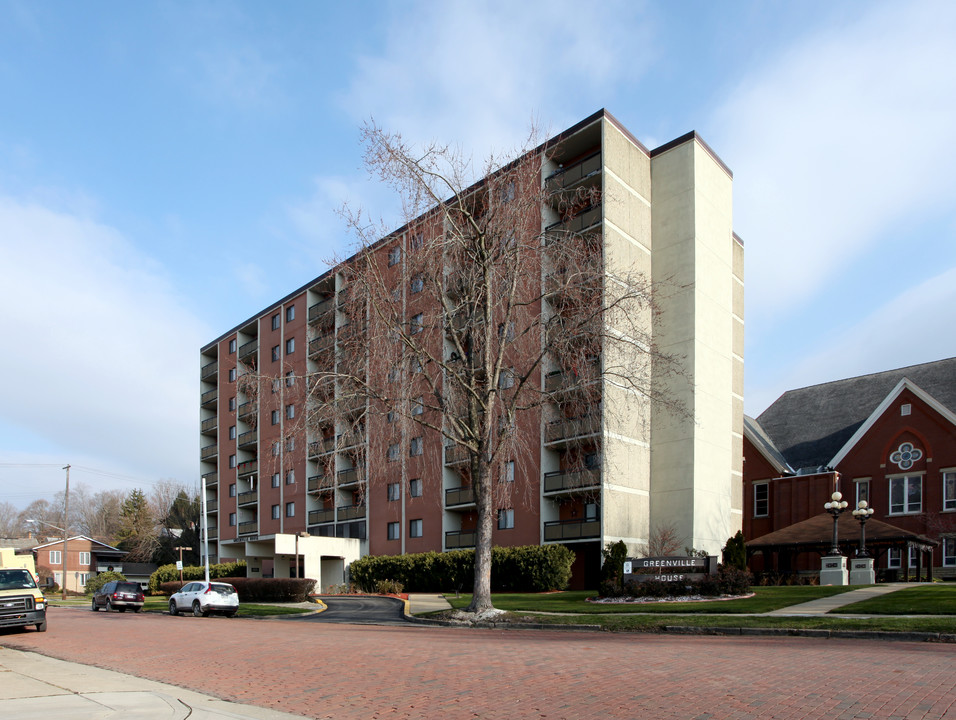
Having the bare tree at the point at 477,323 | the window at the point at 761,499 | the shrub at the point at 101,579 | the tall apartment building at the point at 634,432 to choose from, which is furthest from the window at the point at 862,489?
the shrub at the point at 101,579

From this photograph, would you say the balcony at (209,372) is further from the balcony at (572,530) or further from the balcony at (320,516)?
the balcony at (572,530)

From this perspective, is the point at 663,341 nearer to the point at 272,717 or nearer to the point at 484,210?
the point at 484,210

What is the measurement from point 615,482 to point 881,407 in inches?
727

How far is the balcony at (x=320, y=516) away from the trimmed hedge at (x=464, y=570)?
7.71m

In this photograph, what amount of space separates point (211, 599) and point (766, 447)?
3467 centimetres

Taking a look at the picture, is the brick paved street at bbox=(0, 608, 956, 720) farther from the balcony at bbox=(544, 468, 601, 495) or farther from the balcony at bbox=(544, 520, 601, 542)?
the balcony at bbox=(544, 520, 601, 542)

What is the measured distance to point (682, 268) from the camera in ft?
136

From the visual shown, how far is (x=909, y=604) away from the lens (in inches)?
809

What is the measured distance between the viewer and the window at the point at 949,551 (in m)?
41.2

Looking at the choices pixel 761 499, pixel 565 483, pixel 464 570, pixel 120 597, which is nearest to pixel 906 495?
pixel 761 499

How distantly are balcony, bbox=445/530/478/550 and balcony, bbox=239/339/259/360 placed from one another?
100 feet

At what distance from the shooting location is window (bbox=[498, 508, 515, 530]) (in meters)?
42.5

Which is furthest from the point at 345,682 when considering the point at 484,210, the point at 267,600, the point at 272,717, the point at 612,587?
the point at 267,600

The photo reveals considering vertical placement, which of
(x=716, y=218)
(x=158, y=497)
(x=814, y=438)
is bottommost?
(x=158, y=497)
